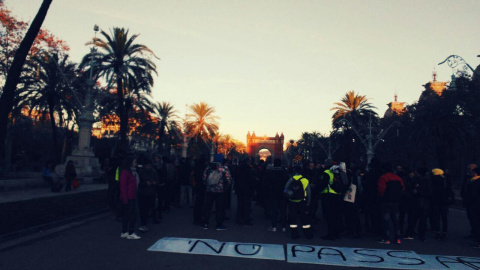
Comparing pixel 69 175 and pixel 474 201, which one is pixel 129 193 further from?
pixel 69 175

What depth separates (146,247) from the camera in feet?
24.3

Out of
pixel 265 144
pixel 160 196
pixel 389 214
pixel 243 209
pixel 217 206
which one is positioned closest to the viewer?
pixel 389 214

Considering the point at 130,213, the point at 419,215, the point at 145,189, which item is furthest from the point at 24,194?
the point at 419,215

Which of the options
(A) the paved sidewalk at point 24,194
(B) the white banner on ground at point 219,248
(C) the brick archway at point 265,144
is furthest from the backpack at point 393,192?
(C) the brick archway at point 265,144

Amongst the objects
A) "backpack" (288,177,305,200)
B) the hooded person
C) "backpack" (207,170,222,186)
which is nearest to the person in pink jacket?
"backpack" (207,170,222,186)

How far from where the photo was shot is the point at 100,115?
45625mm

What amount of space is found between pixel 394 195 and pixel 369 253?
183cm

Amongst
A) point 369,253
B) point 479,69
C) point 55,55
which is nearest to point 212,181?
point 369,253

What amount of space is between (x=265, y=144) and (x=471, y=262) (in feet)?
447

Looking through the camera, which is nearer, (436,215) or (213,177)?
(436,215)

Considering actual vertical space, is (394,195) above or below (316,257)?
above

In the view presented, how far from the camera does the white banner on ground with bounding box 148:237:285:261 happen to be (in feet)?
23.2

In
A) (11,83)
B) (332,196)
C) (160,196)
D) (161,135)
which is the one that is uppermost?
(161,135)

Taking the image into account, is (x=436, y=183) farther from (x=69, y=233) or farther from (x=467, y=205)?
(x=69, y=233)
